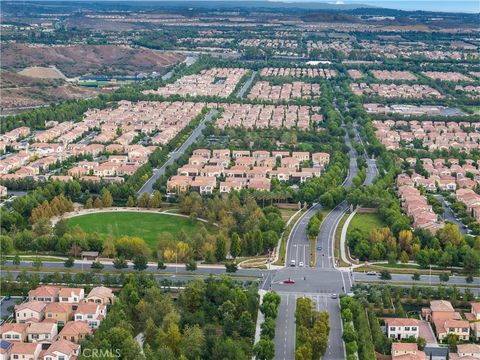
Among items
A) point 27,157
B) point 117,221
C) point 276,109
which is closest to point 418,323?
point 117,221

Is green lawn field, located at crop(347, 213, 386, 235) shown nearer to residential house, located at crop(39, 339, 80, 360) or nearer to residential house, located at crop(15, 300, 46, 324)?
residential house, located at crop(15, 300, 46, 324)

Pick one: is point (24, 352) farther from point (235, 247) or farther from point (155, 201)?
point (155, 201)

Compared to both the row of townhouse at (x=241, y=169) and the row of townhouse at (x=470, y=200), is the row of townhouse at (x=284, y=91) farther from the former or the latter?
the row of townhouse at (x=470, y=200)

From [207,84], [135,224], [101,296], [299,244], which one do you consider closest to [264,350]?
[101,296]

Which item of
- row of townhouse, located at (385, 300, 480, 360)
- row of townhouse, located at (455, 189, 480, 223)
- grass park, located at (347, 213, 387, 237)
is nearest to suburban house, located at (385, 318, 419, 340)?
row of townhouse, located at (385, 300, 480, 360)

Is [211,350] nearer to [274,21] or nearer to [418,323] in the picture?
[418,323]

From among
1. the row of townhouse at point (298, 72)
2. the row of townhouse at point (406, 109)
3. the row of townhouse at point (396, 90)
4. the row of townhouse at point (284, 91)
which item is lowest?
the row of townhouse at point (406, 109)

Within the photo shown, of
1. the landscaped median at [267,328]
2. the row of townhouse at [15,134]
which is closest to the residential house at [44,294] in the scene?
the landscaped median at [267,328]
